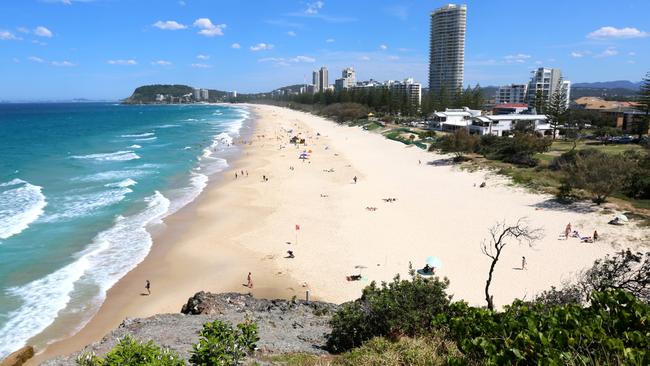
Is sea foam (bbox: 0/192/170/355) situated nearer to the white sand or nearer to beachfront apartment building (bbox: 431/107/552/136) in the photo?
the white sand

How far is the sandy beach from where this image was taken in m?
17.5

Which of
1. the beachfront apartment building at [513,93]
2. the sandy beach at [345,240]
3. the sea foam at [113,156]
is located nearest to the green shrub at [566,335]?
the sandy beach at [345,240]

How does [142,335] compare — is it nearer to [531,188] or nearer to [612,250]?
[612,250]

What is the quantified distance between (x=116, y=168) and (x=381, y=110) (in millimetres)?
65009

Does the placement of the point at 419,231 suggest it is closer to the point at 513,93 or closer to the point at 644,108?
the point at 644,108

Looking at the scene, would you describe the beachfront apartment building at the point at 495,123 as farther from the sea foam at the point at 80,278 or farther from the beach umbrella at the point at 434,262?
the sea foam at the point at 80,278

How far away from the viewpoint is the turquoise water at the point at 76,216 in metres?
16.8

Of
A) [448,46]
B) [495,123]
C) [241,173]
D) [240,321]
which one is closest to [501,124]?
[495,123]

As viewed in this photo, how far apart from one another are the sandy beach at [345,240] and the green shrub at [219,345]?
30.7 ft

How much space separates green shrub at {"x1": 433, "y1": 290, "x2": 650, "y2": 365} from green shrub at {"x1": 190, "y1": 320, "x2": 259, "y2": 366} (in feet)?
10.6

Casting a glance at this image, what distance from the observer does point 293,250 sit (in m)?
21.8

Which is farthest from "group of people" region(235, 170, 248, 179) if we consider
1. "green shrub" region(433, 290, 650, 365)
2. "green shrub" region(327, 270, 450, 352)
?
"green shrub" region(433, 290, 650, 365)

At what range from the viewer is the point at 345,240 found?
898 inches

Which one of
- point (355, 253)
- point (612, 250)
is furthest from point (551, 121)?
point (355, 253)
